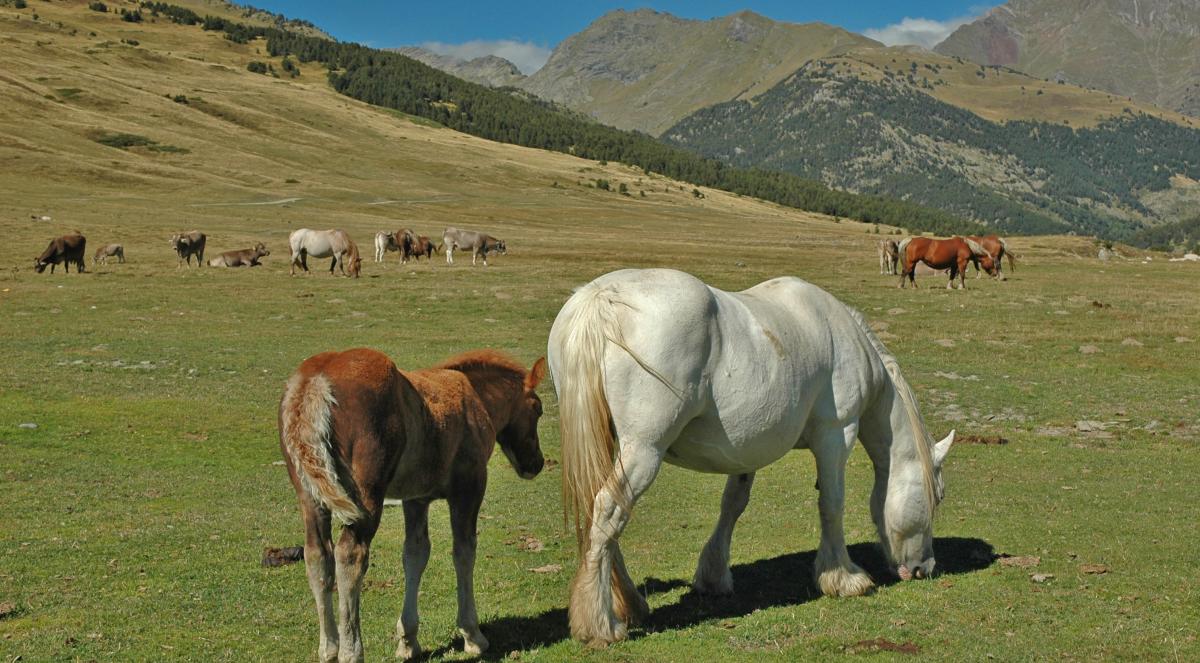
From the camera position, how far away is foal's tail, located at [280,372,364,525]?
20.6 feet

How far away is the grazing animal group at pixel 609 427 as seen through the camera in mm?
6590

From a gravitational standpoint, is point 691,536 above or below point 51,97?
below

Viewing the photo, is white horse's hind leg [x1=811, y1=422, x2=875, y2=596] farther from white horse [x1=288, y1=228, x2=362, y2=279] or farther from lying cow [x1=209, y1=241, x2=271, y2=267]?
lying cow [x1=209, y1=241, x2=271, y2=267]

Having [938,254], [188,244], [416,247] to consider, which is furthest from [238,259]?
[938,254]

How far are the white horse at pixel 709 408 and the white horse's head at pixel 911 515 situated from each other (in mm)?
14

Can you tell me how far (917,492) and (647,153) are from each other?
194 m

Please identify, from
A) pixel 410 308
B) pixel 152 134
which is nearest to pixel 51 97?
pixel 152 134

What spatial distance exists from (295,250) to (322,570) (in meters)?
42.3

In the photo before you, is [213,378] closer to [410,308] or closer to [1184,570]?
[410,308]

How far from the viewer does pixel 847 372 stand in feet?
29.3

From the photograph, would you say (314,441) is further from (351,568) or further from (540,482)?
(540,482)

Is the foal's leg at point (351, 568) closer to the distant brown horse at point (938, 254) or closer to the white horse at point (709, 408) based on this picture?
the white horse at point (709, 408)

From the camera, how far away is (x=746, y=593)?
30.3 feet

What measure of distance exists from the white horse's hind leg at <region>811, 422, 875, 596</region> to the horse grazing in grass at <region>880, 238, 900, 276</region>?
43.4 meters
